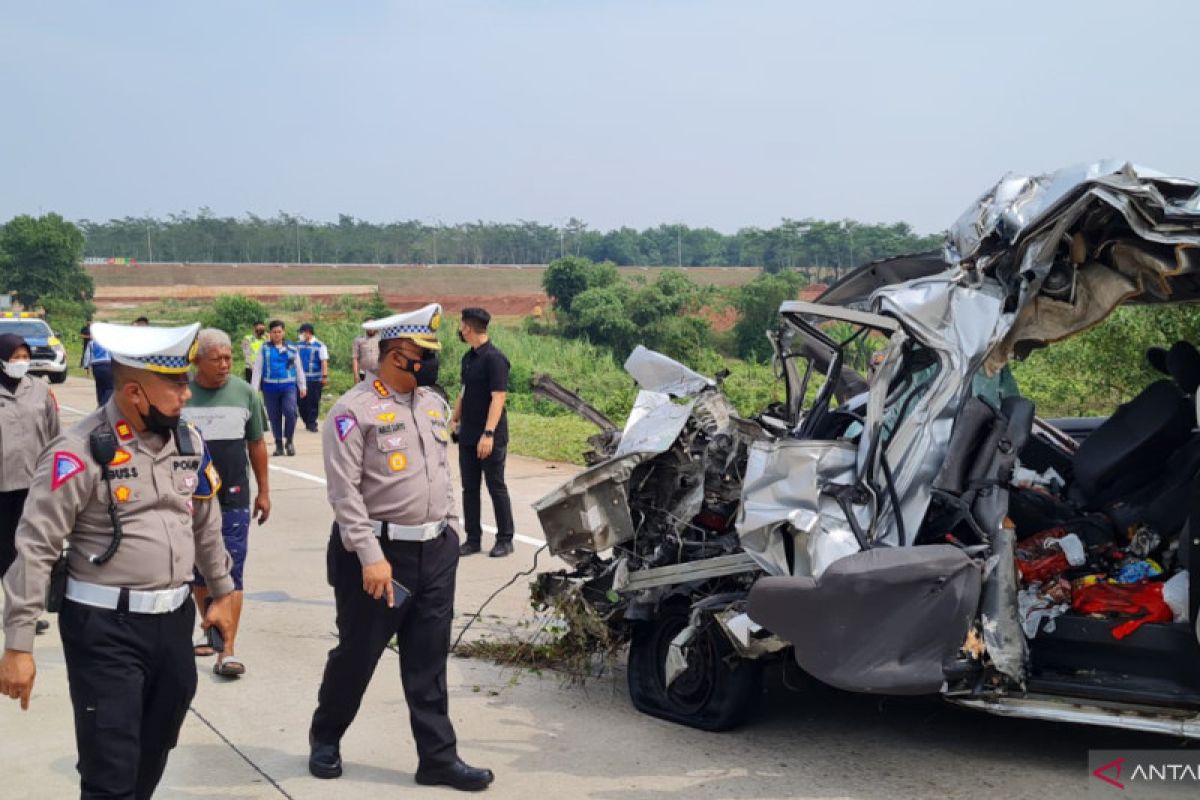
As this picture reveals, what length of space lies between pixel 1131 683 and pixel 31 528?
3.95m

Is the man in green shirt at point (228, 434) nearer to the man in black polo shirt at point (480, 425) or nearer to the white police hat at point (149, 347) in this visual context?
the white police hat at point (149, 347)

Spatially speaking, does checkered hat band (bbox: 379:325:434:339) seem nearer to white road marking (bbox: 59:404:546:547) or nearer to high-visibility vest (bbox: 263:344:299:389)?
white road marking (bbox: 59:404:546:547)

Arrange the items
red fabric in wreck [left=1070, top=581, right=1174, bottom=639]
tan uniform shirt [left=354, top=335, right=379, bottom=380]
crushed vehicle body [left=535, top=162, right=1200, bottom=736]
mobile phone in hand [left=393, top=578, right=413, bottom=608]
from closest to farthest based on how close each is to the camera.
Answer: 1. crushed vehicle body [left=535, top=162, right=1200, bottom=736]
2. red fabric in wreck [left=1070, top=581, right=1174, bottom=639]
3. mobile phone in hand [left=393, top=578, right=413, bottom=608]
4. tan uniform shirt [left=354, top=335, right=379, bottom=380]

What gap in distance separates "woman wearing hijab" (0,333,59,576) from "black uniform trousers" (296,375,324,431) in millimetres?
12147

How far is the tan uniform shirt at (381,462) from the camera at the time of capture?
5277mm

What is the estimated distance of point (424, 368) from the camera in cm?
Answer: 548

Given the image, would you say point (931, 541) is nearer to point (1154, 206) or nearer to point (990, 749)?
point (990, 749)

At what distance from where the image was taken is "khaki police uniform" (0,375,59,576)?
7.07m

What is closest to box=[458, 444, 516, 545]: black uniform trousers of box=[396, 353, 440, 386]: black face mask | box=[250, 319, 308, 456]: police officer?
box=[396, 353, 440, 386]: black face mask

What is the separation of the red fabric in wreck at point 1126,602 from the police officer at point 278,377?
40.4 ft

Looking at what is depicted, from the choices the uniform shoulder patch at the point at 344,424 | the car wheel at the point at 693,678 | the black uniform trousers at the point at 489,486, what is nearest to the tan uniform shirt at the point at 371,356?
the uniform shoulder patch at the point at 344,424

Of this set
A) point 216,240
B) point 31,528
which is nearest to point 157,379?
point 31,528

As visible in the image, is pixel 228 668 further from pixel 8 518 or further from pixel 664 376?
pixel 664 376

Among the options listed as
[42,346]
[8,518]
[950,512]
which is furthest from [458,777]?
[42,346]
